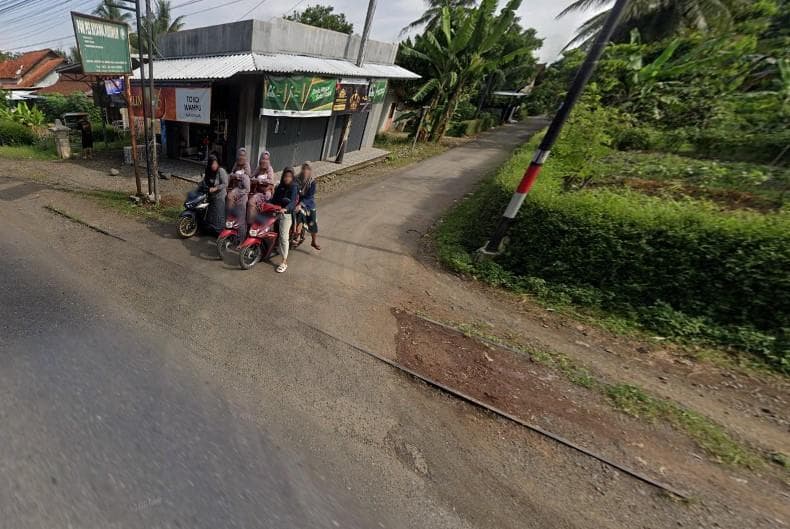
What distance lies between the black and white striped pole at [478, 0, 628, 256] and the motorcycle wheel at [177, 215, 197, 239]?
5857 millimetres

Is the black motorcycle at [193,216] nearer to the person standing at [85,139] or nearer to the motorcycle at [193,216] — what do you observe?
the motorcycle at [193,216]

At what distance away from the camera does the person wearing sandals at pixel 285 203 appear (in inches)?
230

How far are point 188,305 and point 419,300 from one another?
3.52m

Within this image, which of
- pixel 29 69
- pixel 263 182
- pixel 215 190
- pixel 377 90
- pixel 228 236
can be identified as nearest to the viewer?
pixel 228 236

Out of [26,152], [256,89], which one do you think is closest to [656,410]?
[256,89]

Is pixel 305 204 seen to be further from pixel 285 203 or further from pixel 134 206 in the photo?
pixel 134 206

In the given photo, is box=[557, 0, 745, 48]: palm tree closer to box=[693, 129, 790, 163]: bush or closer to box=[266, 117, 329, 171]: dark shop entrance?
box=[693, 129, 790, 163]: bush

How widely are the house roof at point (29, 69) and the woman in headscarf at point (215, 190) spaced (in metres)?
42.2

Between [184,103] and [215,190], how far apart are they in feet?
17.0

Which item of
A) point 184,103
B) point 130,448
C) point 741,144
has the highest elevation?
point 741,144

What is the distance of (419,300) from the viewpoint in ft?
19.1

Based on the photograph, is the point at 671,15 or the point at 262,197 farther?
the point at 671,15

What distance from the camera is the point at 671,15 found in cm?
1792

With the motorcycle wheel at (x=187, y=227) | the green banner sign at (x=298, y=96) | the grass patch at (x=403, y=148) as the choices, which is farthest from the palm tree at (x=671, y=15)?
the motorcycle wheel at (x=187, y=227)
